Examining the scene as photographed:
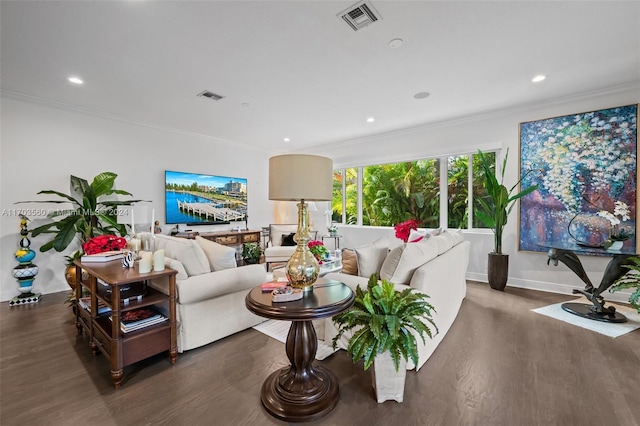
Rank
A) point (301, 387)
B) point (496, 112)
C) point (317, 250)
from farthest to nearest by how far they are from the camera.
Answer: point (496, 112)
point (317, 250)
point (301, 387)

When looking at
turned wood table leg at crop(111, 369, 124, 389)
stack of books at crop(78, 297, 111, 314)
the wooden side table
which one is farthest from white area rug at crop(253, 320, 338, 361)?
stack of books at crop(78, 297, 111, 314)

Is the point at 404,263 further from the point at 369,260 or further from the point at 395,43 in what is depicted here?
the point at 395,43

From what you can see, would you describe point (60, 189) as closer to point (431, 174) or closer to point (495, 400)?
point (495, 400)

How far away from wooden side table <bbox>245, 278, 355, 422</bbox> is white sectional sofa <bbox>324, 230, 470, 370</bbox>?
0.49 meters

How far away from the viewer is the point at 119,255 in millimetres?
2514

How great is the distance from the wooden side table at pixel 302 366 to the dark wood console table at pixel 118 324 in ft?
2.72

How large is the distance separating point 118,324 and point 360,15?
284 centimetres

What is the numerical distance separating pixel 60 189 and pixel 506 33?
5.66 m

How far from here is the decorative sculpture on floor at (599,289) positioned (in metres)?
2.81

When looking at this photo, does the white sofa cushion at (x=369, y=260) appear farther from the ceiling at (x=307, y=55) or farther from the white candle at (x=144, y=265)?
the ceiling at (x=307, y=55)

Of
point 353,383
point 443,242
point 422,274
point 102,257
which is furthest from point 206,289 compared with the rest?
point 443,242

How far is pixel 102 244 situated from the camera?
2568 millimetres

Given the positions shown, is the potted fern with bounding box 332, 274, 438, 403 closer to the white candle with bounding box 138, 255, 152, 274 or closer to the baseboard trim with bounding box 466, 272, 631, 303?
the white candle with bounding box 138, 255, 152, 274

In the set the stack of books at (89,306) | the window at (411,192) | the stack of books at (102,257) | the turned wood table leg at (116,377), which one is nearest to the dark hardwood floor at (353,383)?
the turned wood table leg at (116,377)
